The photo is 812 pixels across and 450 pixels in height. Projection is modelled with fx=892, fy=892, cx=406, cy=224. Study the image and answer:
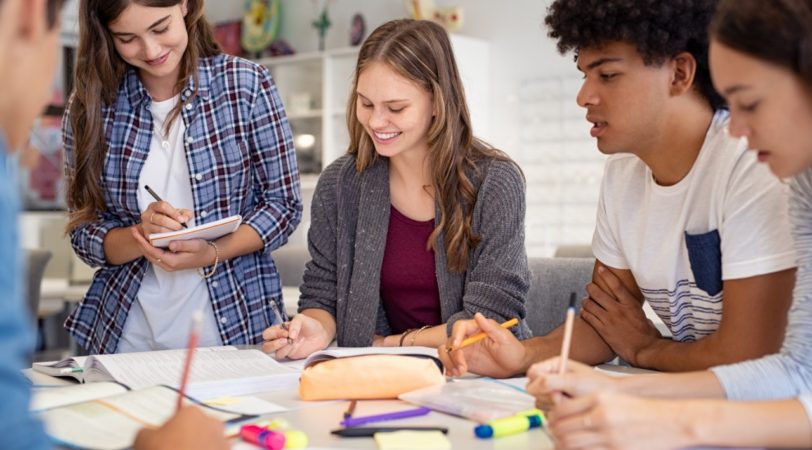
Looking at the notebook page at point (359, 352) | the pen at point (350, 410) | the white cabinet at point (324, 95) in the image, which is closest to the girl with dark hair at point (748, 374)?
the pen at point (350, 410)

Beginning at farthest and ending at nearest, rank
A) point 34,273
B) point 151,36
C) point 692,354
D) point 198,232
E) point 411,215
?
point 34,273, point 411,215, point 151,36, point 198,232, point 692,354

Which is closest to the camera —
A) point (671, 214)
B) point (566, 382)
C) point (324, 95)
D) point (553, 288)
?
point (566, 382)

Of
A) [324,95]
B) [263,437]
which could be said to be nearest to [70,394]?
[263,437]

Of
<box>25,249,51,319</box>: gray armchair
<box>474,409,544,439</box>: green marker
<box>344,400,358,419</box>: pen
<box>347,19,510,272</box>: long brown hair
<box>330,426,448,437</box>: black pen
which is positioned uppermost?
<box>347,19,510,272</box>: long brown hair

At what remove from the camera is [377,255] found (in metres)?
1.88

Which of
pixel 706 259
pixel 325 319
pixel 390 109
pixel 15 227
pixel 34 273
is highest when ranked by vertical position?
pixel 390 109

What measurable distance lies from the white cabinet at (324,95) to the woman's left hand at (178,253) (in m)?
4.00

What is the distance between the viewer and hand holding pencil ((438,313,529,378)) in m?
1.41

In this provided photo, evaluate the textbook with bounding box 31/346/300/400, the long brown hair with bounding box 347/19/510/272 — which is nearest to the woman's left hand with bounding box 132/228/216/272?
the textbook with bounding box 31/346/300/400

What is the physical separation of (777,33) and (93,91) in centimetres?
141

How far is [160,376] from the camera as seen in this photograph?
140 centimetres

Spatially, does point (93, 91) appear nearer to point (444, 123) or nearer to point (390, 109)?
point (390, 109)

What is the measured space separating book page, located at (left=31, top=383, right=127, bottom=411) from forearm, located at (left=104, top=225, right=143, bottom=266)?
0.56 meters

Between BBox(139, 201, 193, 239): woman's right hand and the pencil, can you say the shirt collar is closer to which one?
BBox(139, 201, 193, 239): woman's right hand
